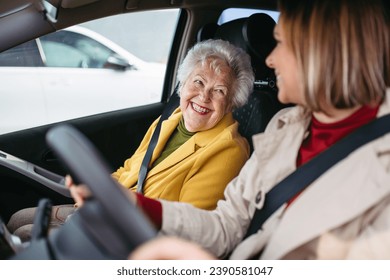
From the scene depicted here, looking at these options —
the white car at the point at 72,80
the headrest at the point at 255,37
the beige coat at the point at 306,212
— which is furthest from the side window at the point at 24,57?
the beige coat at the point at 306,212

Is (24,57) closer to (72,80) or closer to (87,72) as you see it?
(72,80)

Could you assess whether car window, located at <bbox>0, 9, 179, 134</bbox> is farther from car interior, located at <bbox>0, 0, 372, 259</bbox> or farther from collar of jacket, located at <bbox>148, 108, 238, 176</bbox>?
collar of jacket, located at <bbox>148, 108, 238, 176</bbox>

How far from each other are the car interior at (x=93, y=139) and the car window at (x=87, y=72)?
0.33ft

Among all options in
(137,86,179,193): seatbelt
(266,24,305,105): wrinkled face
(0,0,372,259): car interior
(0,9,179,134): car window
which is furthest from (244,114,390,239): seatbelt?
(0,9,179,134): car window

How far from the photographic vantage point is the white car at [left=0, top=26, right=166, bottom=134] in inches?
101

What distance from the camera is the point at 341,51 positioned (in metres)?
1.21

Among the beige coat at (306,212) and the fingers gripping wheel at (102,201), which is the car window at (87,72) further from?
the fingers gripping wheel at (102,201)

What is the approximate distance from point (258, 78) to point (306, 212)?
1.12 m

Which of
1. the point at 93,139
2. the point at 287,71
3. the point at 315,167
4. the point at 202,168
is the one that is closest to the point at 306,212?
the point at 315,167

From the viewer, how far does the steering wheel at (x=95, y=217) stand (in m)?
0.94

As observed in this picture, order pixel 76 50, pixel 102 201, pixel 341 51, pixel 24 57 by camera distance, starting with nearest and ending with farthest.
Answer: pixel 102 201
pixel 341 51
pixel 24 57
pixel 76 50

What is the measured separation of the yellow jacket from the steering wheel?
0.76 m
